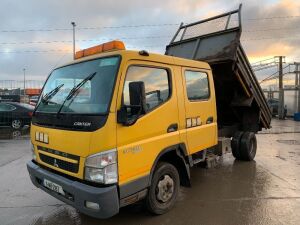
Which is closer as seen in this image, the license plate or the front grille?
the front grille

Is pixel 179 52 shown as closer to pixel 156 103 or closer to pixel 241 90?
pixel 241 90

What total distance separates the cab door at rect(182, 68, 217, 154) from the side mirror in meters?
1.26

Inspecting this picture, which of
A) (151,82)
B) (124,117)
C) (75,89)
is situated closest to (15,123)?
(75,89)

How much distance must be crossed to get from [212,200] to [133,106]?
8.17 feet

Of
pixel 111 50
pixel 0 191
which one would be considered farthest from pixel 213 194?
pixel 0 191

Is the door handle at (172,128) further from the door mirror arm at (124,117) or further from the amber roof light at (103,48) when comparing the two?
the amber roof light at (103,48)

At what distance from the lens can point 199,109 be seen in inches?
208

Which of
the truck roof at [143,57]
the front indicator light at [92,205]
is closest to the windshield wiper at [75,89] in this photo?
the truck roof at [143,57]

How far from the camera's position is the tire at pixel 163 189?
172 inches

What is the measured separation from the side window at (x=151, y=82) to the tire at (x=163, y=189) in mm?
944

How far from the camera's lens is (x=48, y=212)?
4.84m

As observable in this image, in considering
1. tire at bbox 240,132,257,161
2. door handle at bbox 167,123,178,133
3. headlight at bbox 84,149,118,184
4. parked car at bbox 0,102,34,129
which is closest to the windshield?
headlight at bbox 84,149,118,184

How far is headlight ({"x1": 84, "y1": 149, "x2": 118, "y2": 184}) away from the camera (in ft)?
11.9

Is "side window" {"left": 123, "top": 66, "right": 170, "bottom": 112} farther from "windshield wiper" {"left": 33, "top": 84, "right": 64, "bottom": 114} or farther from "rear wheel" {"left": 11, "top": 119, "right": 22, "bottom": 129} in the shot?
"rear wheel" {"left": 11, "top": 119, "right": 22, "bottom": 129}
